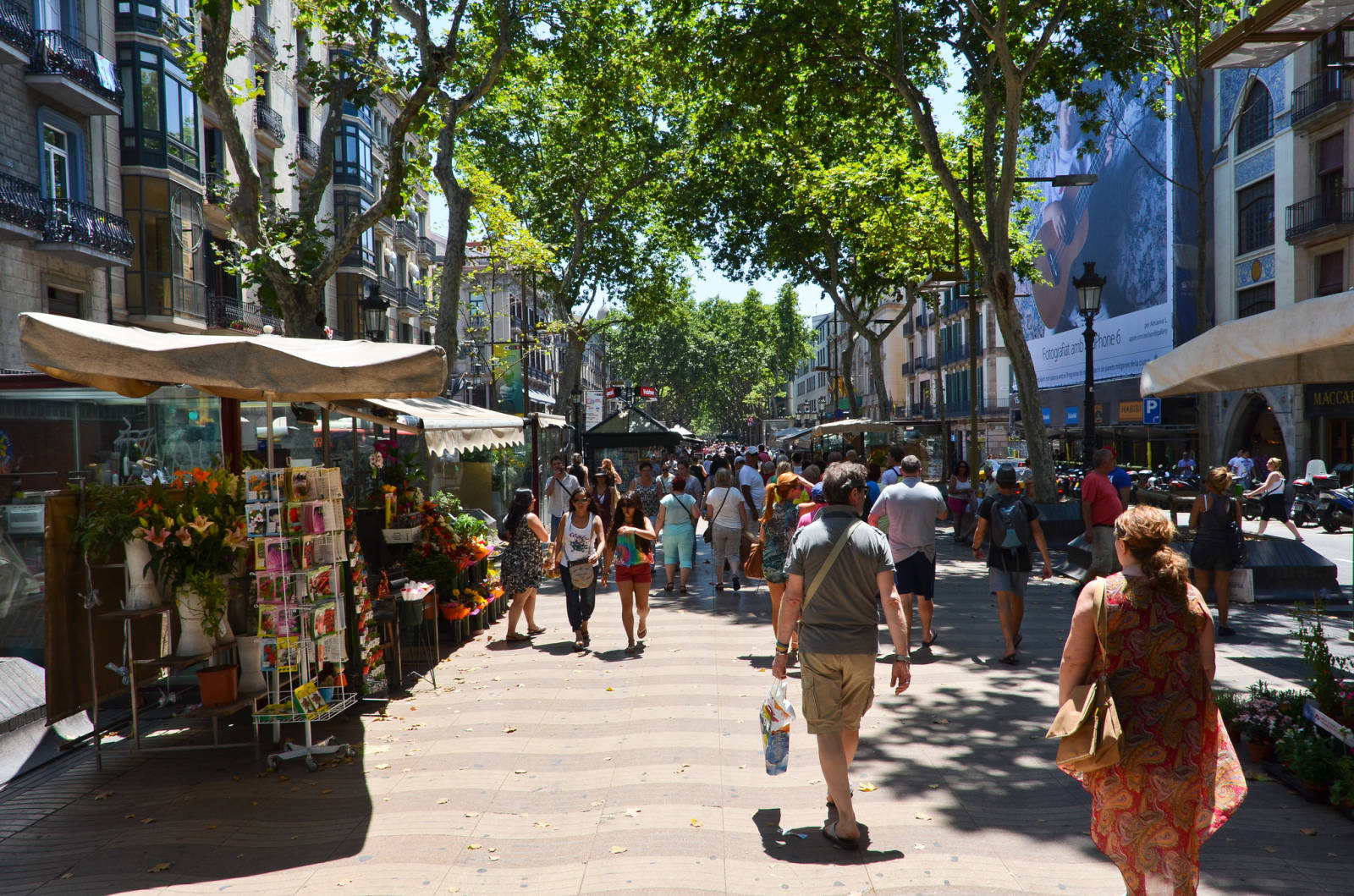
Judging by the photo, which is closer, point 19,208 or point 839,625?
point 839,625

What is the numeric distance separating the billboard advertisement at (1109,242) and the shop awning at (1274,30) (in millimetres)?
25918

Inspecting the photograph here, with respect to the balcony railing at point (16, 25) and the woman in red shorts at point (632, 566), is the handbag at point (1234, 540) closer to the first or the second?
the woman in red shorts at point (632, 566)

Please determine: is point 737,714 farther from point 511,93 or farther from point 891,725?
point 511,93

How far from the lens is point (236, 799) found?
518 cm

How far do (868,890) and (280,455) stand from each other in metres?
6.64

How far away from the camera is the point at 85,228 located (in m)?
19.1

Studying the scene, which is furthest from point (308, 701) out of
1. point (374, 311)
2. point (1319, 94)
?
point (1319, 94)

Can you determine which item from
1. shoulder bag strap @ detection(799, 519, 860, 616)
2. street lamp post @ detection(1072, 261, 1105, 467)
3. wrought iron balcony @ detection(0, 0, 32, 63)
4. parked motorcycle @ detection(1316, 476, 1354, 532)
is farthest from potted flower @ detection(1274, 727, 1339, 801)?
wrought iron balcony @ detection(0, 0, 32, 63)

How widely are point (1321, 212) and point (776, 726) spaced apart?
28227 millimetres

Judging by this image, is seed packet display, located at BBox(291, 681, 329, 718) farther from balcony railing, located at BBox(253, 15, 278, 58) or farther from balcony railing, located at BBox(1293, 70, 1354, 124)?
balcony railing, located at BBox(1293, 70, 1354, 124)

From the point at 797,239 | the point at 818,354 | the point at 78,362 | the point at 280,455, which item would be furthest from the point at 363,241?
the point at 818,354

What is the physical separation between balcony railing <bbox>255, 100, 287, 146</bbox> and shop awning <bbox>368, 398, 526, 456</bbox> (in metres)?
17.3

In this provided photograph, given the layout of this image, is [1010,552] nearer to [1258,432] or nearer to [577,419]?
[577,419]

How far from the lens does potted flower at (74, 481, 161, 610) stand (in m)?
5.51
